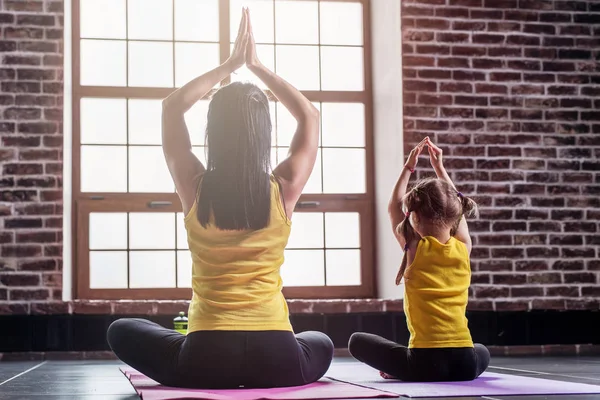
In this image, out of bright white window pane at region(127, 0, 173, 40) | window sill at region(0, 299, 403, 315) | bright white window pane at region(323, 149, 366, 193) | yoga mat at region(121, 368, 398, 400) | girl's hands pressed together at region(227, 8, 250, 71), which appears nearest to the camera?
yoga mat at region(121, 368, 398, 400)

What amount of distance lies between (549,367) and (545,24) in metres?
2.35

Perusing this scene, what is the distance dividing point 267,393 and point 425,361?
26.1 inches

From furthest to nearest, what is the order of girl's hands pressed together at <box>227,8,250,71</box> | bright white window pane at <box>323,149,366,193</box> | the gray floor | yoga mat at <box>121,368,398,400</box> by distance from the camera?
bright white window pane at <box>323,149,366,193</box>
the gray floor
girl's hands pressed together at <box>227,8,250,71</box>
yoga mat at <box>121,368,398,400</box>

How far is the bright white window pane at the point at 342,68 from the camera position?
5395mm

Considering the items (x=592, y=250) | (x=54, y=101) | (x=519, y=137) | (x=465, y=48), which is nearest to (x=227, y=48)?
(x=54, y=101)

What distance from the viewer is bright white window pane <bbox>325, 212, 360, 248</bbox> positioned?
207 inches

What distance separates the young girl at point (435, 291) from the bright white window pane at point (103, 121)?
8.81 ft

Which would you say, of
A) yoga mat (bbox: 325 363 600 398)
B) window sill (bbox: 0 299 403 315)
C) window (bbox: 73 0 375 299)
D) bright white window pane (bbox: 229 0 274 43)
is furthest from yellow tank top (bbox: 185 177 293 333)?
bright white window pane (bbox: 229 0 274 43)

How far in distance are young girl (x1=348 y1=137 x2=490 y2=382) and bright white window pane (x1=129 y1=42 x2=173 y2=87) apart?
2.70 metres

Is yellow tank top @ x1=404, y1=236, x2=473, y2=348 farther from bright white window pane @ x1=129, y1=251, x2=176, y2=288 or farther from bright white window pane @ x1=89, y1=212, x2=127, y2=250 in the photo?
bright white window pane @ x1=89, y1=212, x2=127, y2=250

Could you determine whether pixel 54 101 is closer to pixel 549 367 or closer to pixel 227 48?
pixel 227 48

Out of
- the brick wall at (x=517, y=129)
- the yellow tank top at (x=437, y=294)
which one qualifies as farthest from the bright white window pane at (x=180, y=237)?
the yellow tank top at (x=437, y=294)

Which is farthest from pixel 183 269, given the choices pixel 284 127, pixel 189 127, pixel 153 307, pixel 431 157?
pixel 431 157

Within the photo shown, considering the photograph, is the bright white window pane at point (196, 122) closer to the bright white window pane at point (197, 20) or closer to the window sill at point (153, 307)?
the bright white window pane at point (197, 20)
